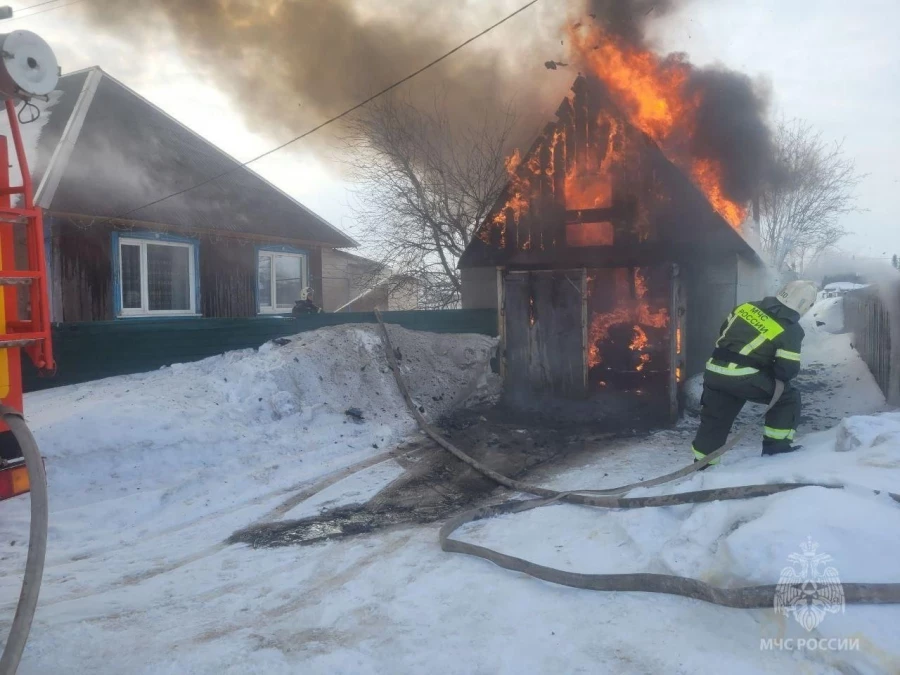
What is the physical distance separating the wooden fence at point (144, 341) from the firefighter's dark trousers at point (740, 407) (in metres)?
6.78

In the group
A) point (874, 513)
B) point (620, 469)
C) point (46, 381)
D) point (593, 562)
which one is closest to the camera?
point (874, 513)

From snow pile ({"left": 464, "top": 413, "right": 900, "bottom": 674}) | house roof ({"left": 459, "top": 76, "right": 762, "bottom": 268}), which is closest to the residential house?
house roof ({"left": 459, "top": 76, "right": 762, "bottom": 268})

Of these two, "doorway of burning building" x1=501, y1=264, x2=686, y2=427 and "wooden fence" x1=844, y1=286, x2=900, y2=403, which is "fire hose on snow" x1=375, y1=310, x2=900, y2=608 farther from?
"doorway of burning building" x1=501, y1=264, x2=686, y2=427

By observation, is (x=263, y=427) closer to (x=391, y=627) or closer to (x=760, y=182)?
(x=391, y=627)

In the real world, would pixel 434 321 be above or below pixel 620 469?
above

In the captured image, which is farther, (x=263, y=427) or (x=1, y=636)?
A: (x=263, y=427)

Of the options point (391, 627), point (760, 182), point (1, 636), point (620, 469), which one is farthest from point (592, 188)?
point (1, 636)

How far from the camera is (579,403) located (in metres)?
10.4

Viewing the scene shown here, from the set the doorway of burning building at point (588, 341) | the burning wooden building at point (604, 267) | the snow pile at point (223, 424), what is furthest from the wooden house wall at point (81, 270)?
the doorway of burning building at point (588, 341)

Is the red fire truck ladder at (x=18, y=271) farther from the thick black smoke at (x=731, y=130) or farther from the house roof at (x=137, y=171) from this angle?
the thick black smoke at (x=731, y=130)

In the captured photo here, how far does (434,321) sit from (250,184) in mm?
7971

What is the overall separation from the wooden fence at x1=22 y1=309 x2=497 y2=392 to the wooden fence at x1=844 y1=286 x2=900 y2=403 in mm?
8363

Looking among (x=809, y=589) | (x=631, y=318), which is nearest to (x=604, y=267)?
(x=631, y=318)

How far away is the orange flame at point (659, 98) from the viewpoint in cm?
1031
